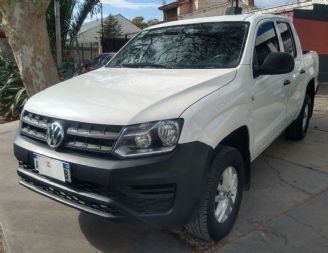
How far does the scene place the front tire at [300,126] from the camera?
5585 mm

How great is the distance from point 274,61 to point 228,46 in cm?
49

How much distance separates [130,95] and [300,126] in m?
3.47

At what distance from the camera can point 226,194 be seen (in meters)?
3.17

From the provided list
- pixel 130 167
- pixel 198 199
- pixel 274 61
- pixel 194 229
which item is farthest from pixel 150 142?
pixel 274 61

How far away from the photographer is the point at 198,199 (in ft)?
8.68

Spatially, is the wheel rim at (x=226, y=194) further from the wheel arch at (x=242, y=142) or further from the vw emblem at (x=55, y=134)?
the vw emblem at (x=55, y=134)

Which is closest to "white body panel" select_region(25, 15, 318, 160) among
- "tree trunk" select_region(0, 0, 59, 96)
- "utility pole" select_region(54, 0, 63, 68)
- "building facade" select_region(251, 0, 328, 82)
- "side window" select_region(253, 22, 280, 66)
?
"side window" select_region(253, 22, 280, 66)

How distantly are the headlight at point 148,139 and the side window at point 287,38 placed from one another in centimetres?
270

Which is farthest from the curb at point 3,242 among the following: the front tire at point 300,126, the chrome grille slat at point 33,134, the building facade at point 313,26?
the building facade at point 313,26

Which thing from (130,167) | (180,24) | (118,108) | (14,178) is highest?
(180,24)

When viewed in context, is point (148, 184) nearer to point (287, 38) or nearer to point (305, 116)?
point (287, 38)

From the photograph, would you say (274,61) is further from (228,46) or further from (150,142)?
(150,142)

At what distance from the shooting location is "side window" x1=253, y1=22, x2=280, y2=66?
12.7 ft

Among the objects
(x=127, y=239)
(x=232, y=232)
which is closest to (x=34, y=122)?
(x=127, y=239)
